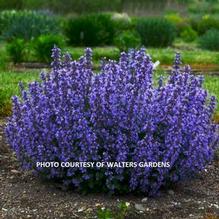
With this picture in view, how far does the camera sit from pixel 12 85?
34.1ft

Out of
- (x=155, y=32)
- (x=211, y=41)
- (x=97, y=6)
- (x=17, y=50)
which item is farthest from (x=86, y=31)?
(x=97, y=6)

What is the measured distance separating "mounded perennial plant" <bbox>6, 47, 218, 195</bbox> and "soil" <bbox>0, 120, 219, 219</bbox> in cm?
10

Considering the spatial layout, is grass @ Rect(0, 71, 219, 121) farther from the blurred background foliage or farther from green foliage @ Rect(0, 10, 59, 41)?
the blurred background foliage

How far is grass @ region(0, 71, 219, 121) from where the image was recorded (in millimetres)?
8234

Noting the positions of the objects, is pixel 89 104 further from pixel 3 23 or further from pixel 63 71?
pixel 3 23

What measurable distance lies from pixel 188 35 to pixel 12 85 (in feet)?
52.3

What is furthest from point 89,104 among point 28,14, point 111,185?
point 28,14

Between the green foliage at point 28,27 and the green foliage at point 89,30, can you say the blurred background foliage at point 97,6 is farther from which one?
the green foliage at point 28,27

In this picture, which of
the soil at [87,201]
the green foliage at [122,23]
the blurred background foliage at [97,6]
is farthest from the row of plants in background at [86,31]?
the soil at [87,201]

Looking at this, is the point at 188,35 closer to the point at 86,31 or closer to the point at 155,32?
the point at 155,32

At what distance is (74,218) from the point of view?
483 centimetres

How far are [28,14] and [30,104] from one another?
15.3 metres

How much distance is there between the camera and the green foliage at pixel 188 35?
81.9ft

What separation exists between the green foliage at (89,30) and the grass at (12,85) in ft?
22.9
